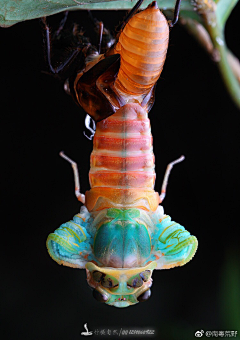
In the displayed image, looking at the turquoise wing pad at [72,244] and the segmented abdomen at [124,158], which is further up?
the segmented abdomen at [124,158]

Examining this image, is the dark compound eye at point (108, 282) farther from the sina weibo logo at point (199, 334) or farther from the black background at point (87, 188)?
the sina weibo logo at point (199, 334)

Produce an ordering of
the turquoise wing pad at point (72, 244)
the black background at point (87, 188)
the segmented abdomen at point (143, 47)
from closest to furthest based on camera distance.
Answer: the segmented abdomen at point (143, 47)
the turquoise wing pad at point (72, 244)
the black background at point (87, 188)

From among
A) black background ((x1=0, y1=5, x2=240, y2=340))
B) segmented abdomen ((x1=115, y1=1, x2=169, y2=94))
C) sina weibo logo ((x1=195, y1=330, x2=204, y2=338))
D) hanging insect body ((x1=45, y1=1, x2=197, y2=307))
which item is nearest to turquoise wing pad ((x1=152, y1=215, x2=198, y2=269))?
hanging insect body ((x1=45, y1=1, x2=197, y2=307))

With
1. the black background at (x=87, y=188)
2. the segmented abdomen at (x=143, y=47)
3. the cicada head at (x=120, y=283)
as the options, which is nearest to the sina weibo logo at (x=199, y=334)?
the black background at (x=87, y=188)

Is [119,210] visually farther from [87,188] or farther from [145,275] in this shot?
[87,188]

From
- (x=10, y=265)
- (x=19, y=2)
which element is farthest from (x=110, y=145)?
(x=10, y=265)

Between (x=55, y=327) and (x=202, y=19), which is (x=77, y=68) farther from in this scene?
(x=55, y=327)
